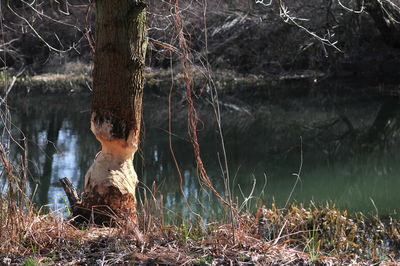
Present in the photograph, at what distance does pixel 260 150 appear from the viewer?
497 inches

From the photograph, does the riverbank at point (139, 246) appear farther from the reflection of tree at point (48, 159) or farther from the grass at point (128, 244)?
the reflection of tree at point (48, 159)

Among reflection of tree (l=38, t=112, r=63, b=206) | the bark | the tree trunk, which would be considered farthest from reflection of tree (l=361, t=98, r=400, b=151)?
the tree trunk

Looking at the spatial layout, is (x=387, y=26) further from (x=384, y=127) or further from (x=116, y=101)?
(x=116, y=101)

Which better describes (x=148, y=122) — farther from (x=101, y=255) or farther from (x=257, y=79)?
(x=101, y=255)

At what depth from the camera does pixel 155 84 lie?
21.3 m

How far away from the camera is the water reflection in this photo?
8.90 metres

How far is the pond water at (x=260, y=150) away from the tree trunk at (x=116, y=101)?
134 cm

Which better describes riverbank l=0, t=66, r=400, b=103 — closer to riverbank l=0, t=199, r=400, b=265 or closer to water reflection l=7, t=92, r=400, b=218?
water reflection l=7, t=92, r=400, b=218

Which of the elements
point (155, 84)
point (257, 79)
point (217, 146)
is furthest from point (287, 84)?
point (217, 146)

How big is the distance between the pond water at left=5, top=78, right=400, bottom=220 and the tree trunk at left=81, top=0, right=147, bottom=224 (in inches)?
52.9

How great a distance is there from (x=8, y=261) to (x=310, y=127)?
12.0 m

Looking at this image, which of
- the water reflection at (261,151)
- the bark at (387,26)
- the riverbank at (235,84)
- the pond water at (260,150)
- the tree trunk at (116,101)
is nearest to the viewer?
the tree trunk at (116,101)

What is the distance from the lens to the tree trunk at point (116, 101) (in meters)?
4.21

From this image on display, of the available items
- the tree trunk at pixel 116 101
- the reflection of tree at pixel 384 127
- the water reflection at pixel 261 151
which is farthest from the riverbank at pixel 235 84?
the tree trunk at pixel 116 101
